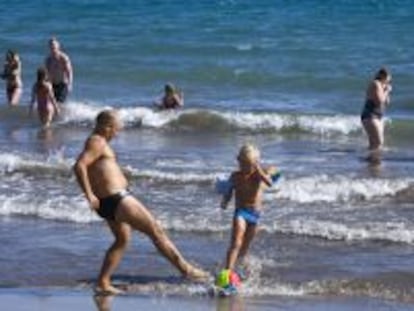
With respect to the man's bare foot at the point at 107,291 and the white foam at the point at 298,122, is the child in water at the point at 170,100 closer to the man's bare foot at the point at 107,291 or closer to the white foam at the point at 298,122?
the white foam at the point at 298,122

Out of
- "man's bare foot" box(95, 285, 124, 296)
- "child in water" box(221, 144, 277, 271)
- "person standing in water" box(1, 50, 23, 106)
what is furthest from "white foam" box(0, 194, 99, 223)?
"person standing in water" box(1, 50, 23, 106)

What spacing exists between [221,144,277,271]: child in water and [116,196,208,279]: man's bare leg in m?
0.43

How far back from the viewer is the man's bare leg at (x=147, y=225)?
444 inches

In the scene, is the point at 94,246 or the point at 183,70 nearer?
the point at 94,246

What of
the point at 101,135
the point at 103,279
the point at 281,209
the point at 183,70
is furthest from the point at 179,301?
the point at 183,70

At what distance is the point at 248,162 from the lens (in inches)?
473

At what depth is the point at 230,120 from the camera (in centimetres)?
2445

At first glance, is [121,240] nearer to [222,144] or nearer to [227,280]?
[227,280]

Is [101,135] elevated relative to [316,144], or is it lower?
elevated

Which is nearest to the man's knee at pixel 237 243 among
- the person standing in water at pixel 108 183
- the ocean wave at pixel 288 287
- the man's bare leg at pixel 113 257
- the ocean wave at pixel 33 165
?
the ocean wave at pixel 288 287

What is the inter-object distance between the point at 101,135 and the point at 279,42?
2559cm

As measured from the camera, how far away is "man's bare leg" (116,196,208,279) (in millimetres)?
11266

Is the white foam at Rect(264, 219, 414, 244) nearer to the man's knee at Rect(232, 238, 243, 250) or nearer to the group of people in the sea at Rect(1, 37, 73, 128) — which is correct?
the man's knee at Rect(232, 238, 243, 250)

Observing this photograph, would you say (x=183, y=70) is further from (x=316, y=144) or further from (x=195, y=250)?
(x=195, y=250)
